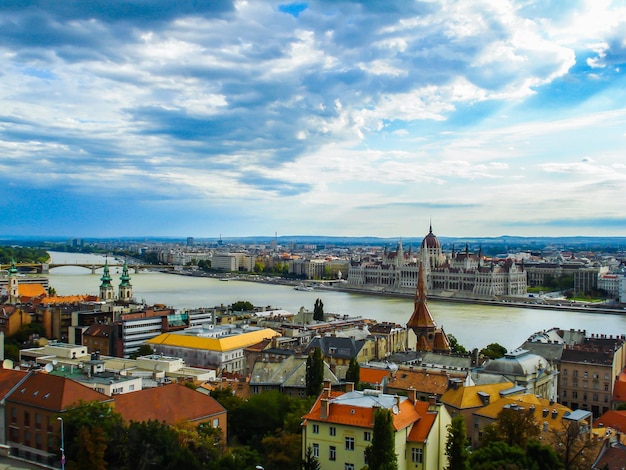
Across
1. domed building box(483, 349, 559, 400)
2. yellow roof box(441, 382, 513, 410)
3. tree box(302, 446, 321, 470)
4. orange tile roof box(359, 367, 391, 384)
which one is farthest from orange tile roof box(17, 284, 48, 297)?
tree box(302, 446, 321, 470)

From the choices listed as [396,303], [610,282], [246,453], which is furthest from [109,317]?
[610,282]

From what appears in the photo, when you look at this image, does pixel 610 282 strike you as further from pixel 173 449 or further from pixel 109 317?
pixel 173 449

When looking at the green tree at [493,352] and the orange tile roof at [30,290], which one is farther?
the orange tile roof at [30,290]

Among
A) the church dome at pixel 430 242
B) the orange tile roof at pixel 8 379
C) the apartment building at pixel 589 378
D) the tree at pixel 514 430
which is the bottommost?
the apartment building at pixel 589 378

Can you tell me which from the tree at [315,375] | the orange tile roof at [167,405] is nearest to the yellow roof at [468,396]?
the tree at [315,375]

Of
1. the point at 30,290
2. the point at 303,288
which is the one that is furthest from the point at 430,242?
the point at 30,290

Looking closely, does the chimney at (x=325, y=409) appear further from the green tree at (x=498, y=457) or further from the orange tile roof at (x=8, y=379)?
the orange tile roof at (x=8, y=379)

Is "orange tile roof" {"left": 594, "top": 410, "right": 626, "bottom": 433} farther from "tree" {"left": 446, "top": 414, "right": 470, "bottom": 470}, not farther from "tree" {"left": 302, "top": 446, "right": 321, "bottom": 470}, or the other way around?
"tree" {"left": 302, "top": 446, "right": 321, "bottom": 470}
